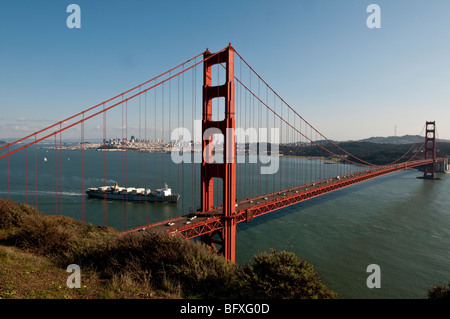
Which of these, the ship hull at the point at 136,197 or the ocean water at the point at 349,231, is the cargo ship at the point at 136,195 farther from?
the ocean water at the point at 349,231

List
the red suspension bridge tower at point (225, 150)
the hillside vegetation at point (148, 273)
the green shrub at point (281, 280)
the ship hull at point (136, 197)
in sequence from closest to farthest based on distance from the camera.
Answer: the hillside vegetation at point (148, 273) < the green shrub at point (281, 280) < the red suspension bridge tower at point (225, 150) < the ship hull at point (136, 197)

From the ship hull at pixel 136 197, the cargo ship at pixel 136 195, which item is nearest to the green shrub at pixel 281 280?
the ship hull at pixel 136 197

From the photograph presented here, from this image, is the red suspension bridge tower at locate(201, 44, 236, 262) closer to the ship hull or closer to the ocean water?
the ocean water

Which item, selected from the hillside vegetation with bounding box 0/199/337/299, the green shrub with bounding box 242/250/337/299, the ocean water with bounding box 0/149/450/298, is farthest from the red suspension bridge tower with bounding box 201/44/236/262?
the green shrub with bounding box 242/250/337/299

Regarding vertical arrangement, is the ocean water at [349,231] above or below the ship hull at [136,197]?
below
